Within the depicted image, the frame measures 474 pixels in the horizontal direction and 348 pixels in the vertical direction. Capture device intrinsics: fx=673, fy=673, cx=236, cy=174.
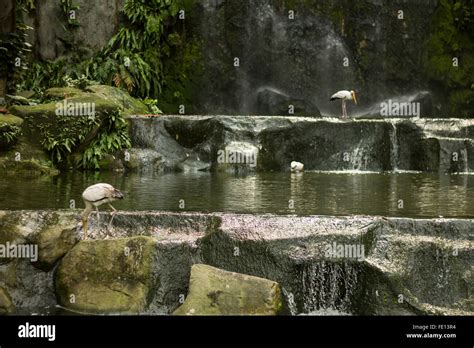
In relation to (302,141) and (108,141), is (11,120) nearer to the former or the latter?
(108,141)

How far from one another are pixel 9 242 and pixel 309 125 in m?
7.99

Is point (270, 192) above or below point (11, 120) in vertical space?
below

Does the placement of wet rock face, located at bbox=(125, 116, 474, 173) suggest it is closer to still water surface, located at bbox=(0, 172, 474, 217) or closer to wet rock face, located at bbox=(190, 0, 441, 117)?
still water surface, located at bbox=(0, 172, 474, 217)

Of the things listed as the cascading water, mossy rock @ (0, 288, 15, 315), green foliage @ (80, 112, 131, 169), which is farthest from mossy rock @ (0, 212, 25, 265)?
the cascading water

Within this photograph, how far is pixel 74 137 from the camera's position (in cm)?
1256

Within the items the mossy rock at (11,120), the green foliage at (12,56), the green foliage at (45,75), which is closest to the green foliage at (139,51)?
the green foliage at (45,75)

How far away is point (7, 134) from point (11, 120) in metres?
0.48

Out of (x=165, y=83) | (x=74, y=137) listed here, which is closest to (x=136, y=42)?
(x=165, y=83)

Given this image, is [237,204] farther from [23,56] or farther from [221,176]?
[23,56]

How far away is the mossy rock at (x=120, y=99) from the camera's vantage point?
14.2m

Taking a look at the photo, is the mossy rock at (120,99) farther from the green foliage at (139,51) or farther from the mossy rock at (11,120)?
the green foliage at (139,51)

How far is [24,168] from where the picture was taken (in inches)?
444

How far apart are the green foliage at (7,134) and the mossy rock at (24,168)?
464 millimetres

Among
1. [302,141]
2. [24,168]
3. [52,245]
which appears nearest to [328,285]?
[52,245]
